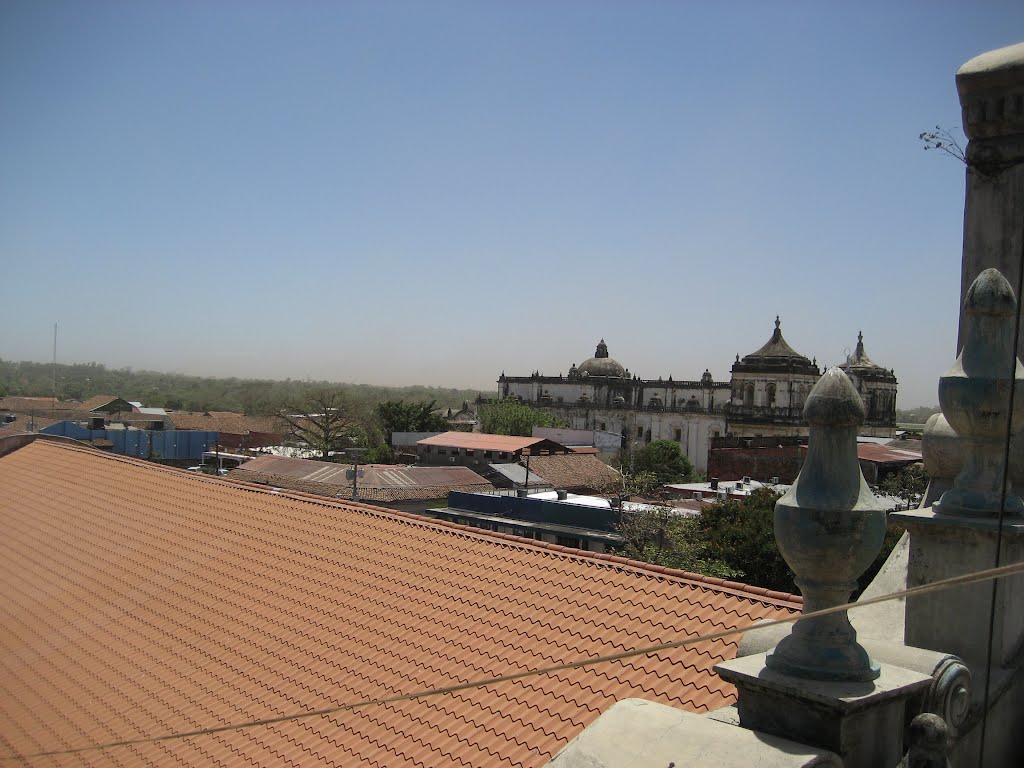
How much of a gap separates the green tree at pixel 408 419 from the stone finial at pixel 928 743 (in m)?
54.3

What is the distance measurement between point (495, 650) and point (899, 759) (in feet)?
13.2

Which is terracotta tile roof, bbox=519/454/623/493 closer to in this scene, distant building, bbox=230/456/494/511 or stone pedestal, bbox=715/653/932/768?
distant building, bbox=230/456/494/511

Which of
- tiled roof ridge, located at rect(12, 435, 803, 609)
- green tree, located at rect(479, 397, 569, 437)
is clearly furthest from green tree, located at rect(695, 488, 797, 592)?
green tree, located at rect(479, 397, 569, 437)

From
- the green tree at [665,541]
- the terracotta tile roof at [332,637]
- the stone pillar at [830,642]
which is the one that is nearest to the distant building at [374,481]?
the green tree at [665,541]

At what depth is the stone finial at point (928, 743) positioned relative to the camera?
3.05 m

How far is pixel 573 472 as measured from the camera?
41906 mm

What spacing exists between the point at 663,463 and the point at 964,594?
152 ft

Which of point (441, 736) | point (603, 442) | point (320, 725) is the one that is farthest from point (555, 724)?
point (603, 442)

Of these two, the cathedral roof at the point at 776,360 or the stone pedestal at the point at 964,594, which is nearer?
the stone pedestal at the point at 964,594

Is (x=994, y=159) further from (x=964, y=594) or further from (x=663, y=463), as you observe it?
(x=663, y=463)

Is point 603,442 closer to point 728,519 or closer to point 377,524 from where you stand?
point 728,519

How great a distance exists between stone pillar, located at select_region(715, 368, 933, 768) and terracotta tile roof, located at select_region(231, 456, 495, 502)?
27.2 metres

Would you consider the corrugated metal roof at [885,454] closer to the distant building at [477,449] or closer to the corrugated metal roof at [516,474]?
the corrugated metal roof at [516,474]

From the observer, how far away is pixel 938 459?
4160mm
